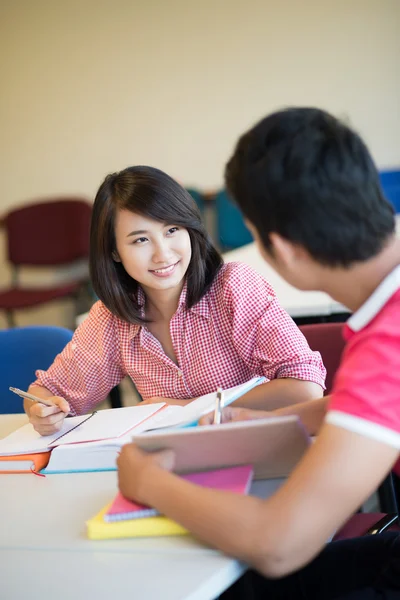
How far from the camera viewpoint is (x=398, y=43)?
175 inches

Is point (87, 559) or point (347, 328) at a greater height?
point (347, 328)

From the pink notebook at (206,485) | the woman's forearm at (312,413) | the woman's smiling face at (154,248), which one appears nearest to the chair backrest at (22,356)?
the woman's smiling face at (154,248)

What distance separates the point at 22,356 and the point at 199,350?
0.69 meters

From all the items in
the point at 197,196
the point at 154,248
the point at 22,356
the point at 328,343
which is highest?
the point at 154,248

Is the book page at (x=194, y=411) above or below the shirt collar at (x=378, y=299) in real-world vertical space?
below

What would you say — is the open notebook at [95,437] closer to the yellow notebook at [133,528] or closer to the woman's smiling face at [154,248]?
A: the yellow notebook at [133,528]

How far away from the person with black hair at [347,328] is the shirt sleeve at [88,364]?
2.68ft

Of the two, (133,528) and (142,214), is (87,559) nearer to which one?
(133,528)

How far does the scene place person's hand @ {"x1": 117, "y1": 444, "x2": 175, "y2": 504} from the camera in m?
1.13

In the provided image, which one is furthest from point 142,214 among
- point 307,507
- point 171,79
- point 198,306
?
point 171,79

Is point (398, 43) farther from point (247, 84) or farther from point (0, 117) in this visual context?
point (0, 117)

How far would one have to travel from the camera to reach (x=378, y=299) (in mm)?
1057

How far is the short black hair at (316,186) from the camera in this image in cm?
100

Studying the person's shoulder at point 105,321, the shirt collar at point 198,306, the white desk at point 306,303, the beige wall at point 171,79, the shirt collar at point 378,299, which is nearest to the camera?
the shirt collar at point 378,299
